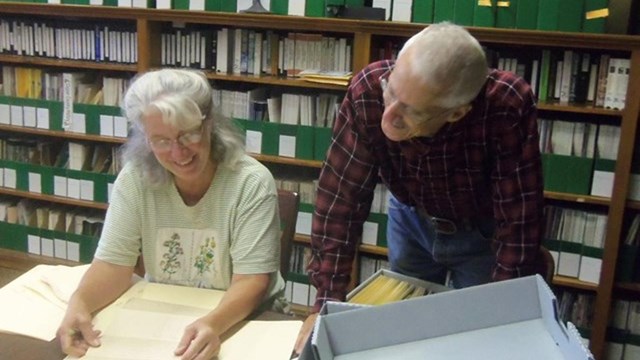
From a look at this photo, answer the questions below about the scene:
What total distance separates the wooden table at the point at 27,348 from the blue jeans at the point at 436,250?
0.85 meters

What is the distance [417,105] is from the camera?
113cm

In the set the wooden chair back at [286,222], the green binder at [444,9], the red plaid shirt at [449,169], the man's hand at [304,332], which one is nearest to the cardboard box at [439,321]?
the man's hand at [304,332]

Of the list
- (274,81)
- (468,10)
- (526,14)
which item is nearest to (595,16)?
(526,14)

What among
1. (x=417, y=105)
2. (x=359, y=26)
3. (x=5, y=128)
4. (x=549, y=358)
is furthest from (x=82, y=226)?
(x=549, y=358)

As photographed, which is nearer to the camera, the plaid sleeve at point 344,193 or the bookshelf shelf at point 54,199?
the plaid sleeve at point 344,193

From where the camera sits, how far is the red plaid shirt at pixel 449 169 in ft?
4.36

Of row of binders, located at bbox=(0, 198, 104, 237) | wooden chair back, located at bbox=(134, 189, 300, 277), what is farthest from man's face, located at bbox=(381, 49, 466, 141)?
row of binders, located at bbox=(0, 198, 104, 237)

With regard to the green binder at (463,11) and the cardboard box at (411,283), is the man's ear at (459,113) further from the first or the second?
the green binder at (463,11)

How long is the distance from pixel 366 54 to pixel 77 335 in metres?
1.77

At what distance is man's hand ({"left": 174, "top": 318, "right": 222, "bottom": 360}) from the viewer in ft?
3.88

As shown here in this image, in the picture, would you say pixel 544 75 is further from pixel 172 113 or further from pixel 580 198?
pixel 172 113

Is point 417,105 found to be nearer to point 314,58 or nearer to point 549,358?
point 549,358

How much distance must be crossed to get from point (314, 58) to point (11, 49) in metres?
1.63

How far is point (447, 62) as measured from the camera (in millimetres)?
1098
